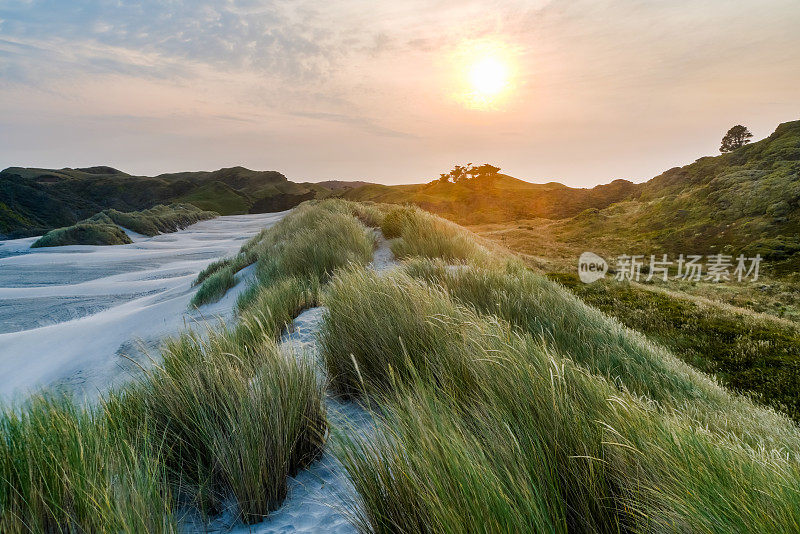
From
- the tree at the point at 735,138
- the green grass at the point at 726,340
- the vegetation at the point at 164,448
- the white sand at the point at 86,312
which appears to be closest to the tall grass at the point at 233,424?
the vegetation at the point at 164,448

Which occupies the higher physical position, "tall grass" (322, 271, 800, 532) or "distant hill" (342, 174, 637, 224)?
"distant hill" (342, 174, 637, 224)

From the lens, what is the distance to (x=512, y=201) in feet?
180

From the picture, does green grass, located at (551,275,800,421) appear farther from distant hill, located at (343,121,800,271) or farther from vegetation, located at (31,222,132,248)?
vegetation, located at (31,222,132,248)

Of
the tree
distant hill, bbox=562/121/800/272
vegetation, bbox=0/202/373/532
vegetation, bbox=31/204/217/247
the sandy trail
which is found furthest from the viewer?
the tree

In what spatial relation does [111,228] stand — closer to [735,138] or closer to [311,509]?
[311,509]

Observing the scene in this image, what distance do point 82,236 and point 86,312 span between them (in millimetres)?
13112

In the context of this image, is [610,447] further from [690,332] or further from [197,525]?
[690,332]

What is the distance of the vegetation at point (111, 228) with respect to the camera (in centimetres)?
1667

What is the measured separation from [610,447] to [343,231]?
6525 mm

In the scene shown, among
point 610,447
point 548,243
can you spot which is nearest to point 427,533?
point 610,447

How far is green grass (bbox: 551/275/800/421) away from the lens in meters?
5.63
